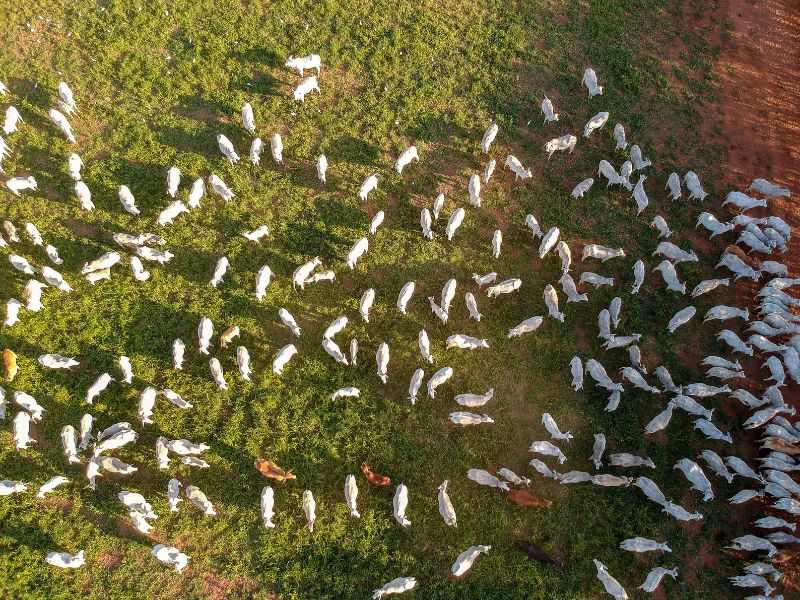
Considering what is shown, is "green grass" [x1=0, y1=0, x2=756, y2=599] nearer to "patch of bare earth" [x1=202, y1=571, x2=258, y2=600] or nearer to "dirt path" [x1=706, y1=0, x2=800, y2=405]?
"patch of bare earth" [x1=202, y1=571, x2=258, y2=600]

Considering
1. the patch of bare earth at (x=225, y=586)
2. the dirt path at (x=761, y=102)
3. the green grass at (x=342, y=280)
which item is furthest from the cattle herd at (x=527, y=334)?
the dirt path at (x=761, y=102)

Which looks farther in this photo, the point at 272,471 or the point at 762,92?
the point at 762,92

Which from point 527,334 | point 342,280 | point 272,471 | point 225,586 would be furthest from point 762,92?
point 225,586

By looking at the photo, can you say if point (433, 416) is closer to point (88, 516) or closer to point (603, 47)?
point (88, 516)

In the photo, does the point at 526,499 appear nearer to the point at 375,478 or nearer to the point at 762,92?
the point at 375,478

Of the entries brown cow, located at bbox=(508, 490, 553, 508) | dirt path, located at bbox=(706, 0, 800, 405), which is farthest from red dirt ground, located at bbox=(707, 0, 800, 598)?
brown cow, located at bbox=(508, 490, 553, 508)

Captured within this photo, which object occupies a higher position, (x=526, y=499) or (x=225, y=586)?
(x=526, y=499)
